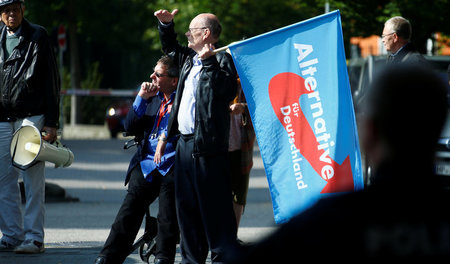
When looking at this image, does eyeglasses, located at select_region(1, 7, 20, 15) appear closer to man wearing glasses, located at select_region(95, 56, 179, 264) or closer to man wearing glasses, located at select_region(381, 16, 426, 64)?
man wearing glasses, located at select_region(95, 56, 179, 264)

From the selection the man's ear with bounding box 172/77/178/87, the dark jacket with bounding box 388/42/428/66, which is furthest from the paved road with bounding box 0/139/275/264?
the dark jacket with bounding box 388/42/428/66

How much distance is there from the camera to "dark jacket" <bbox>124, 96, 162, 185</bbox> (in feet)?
18.9

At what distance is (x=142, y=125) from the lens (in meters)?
5.78

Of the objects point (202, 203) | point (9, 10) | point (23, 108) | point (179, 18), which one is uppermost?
point (9, 10)

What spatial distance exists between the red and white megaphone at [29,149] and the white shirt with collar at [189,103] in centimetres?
124

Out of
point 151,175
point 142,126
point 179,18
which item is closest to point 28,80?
point 142,126

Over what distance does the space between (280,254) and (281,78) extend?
3.95 metres

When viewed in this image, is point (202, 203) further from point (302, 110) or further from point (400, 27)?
point (400, 27)

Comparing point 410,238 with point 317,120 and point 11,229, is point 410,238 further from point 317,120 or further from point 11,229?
point 11,229

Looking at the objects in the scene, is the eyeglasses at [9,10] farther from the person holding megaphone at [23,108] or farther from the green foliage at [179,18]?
the green foliage at [179,18]

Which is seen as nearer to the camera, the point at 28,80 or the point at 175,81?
the point at 175,81

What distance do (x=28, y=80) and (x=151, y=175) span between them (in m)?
1.31

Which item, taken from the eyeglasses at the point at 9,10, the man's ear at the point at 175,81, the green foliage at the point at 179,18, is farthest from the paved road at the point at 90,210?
the green foliage at the point at 179,18

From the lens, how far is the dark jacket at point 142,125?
18.9ft
